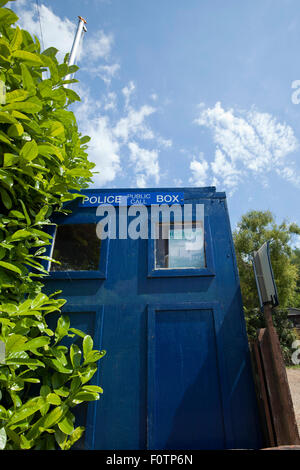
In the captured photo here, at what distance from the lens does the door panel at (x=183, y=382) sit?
2648 mm

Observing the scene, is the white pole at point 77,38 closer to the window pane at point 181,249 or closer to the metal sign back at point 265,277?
the window pane at point 181,249

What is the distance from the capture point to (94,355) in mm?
2594

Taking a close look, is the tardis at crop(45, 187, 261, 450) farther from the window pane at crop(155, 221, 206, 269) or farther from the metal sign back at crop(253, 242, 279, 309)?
the metal sign back at crop(253, 242, 279, 309)

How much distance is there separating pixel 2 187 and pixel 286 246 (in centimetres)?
2268

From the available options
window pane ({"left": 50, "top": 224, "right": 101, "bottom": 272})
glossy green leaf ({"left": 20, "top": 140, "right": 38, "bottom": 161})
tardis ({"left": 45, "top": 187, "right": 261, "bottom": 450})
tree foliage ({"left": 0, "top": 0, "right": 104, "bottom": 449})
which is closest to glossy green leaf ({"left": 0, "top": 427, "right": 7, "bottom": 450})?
tree foliage ({"left": 0, "top": 0, "right": 104, "bottom": 449})

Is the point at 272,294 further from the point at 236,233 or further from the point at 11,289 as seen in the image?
the point at 236,233

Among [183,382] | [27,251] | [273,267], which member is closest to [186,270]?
[183,382]

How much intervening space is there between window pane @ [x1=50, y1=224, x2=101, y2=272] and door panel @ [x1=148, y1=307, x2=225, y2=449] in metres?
1.29

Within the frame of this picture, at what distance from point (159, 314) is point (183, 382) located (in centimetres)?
85

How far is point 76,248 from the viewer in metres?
3.81

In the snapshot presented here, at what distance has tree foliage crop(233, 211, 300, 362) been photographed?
18.8 meters

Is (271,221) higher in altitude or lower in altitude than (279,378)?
higher

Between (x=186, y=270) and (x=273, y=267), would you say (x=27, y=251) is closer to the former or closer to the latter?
(x=186, y=270)
